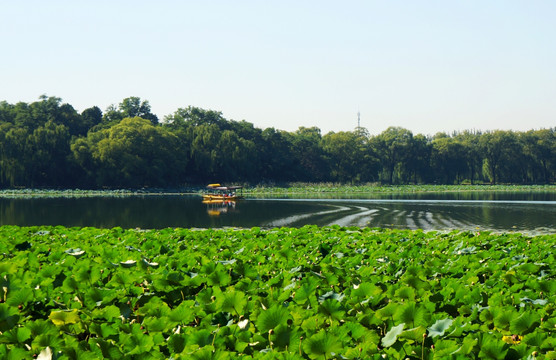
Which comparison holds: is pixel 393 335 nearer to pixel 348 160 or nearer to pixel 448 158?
pixel 348 160

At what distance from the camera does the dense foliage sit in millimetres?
2787

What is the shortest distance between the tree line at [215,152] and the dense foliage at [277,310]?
70.7 m

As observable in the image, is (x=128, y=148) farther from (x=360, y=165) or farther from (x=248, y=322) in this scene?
(x=248, y=322)

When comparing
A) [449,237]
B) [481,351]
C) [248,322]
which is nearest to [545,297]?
[481,351]

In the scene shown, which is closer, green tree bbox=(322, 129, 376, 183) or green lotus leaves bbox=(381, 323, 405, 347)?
green lotus leaves bbox=(381, 323, 405, 347)

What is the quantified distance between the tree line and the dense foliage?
232 feet

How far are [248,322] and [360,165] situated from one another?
9994 cm

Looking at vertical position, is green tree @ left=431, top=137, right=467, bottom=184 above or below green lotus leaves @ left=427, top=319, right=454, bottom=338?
above

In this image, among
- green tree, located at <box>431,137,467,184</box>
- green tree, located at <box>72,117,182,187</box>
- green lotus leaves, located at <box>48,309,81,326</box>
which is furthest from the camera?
green tree, located at <box>431,137,467,184</box>

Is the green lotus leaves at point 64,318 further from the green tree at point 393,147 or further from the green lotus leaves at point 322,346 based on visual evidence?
the green tree at point 393,147

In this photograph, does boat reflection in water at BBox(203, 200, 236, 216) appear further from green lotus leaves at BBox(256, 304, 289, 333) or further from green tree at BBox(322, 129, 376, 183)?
green tree at BBox(322, 129, 376, 183)

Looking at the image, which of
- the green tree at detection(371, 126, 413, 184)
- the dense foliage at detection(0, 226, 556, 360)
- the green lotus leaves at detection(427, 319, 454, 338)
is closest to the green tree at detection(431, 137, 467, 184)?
the green tree at detection(371, 126, 413, 184)

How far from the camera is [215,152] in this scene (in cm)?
8388

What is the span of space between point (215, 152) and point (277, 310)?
81.5 meters
